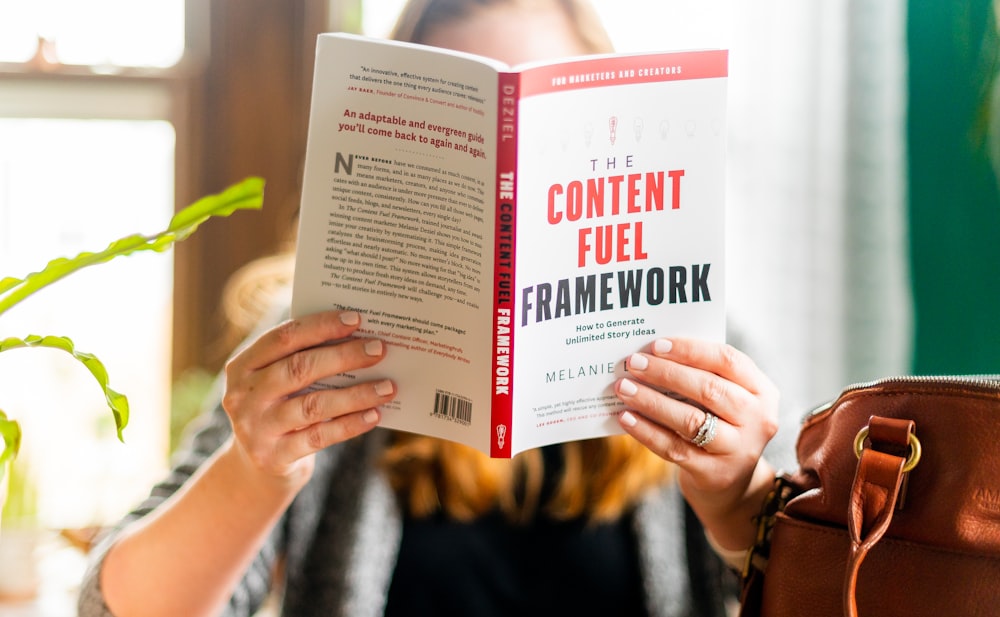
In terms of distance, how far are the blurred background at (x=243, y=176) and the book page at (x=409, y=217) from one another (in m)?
0.93

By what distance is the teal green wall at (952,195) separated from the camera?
122 cm

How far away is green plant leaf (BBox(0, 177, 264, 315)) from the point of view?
583mm

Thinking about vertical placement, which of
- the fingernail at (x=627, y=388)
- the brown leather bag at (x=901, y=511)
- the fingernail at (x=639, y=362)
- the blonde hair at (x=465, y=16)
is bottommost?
the brown leather bag at (x=901, y=511)

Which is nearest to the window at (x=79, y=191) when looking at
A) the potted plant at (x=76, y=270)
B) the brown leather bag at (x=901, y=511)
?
the potted plant at (x=76, y=270)

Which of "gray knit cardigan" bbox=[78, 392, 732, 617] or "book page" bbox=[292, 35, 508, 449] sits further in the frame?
"gray knit cardigan" bbox=[78, 392, 732, 617]

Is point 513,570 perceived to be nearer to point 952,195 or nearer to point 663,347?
point 663,347

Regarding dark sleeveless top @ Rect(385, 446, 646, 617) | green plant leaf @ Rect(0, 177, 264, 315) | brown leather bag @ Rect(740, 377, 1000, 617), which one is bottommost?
dark sleeveless top @ Rect(385, 446, 646, 617)

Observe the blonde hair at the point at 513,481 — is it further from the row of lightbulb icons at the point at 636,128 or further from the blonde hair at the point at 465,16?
the row of lightbulb icons at the point at 636,128

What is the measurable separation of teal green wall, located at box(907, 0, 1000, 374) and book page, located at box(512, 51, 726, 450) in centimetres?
70

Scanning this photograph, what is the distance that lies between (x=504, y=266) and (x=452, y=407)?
127 mm

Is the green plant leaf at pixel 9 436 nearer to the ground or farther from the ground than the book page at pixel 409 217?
nearer to the ground

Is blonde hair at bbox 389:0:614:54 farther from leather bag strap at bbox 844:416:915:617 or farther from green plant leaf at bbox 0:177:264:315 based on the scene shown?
leather bag strap at bbox 844:416:915:617

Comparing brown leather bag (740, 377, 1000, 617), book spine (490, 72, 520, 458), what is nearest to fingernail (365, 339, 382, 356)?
book spine (490, 72, 520, 458)

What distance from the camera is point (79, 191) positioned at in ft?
6.20
